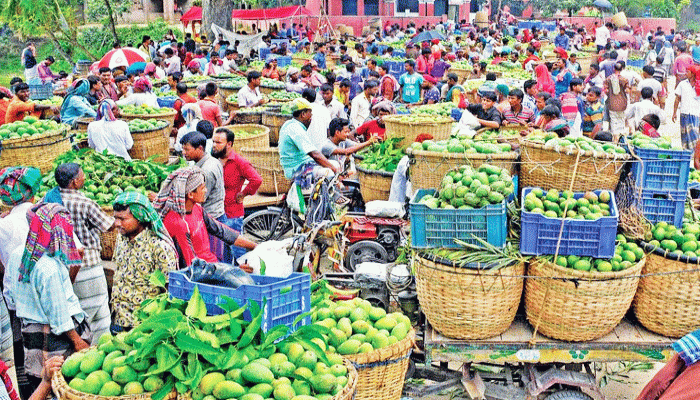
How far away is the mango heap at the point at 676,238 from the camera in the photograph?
466 cm

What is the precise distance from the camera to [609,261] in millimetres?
4543

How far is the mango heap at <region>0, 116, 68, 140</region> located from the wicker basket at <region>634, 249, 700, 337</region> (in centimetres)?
670

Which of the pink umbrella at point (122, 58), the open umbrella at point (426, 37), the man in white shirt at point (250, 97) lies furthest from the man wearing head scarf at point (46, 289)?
the open umbrella at point (426, 37)

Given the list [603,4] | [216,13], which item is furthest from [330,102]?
[603,4]

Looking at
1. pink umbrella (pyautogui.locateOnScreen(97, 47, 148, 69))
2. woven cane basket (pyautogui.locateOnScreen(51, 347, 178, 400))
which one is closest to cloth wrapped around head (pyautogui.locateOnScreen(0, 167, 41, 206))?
woven cane basket (pyautogui.locateOnScreen(51, 347, 178, 400))

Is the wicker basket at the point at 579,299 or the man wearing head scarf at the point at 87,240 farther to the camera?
the man wearing head scarf at the point at 87,240

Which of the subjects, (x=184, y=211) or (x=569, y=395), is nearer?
(x=569, y=395)

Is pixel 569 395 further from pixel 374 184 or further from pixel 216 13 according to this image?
pixel 216 13

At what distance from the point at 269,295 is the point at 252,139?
5.48 metres

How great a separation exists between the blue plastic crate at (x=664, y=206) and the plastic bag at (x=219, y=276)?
298cm

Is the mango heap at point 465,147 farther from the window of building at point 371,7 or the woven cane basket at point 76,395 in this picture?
the window of building at point 371,7

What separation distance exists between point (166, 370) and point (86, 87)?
7.87m

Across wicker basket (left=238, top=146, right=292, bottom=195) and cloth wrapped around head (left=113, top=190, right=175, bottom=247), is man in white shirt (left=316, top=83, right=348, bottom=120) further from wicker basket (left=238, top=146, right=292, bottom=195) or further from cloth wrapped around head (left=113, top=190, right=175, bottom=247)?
cloth wrapped around head (left=113, top=190, right=175, bottom=247)

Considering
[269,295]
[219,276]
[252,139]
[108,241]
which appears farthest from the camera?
[252,139]
